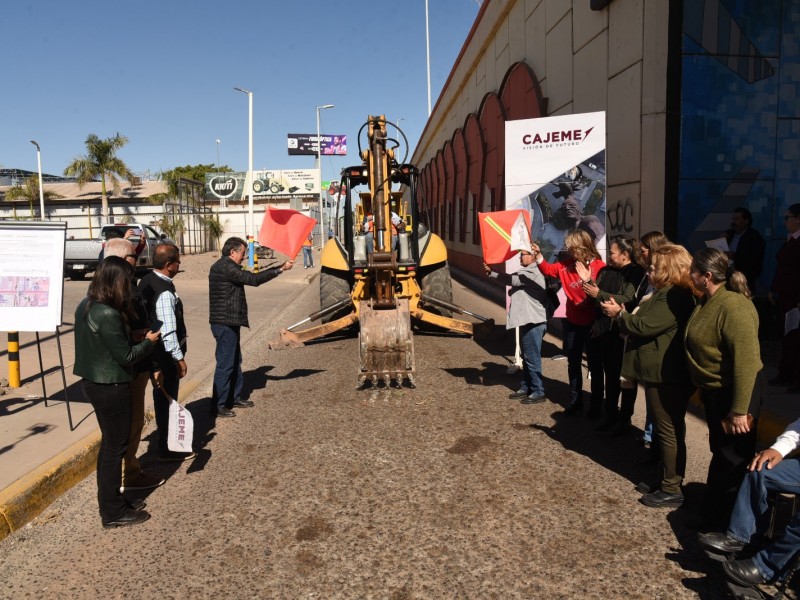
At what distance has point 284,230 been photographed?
6.77m

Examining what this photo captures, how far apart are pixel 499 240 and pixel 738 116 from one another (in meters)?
3.92

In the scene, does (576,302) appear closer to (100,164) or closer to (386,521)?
(386,521)

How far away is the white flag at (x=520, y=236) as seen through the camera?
655 cm

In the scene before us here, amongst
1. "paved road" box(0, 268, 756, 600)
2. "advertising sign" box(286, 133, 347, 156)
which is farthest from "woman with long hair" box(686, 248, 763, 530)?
Result: "advertising sign" box(286, 133, 347, 156)

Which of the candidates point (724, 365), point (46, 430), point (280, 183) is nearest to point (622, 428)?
point (724, 365)

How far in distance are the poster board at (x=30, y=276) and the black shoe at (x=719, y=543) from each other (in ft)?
19.0

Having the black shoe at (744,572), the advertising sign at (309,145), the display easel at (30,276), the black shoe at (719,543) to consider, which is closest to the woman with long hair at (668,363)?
the black shoe at (719,543)

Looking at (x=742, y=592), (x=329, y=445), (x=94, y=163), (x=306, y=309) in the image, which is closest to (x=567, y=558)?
(x=742, y=592)

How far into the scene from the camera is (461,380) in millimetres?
7422

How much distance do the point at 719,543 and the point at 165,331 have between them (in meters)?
4.02

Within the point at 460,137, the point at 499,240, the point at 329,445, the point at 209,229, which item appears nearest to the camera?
the point at 329,445

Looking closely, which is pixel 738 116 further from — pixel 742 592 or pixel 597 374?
pixel 742 592

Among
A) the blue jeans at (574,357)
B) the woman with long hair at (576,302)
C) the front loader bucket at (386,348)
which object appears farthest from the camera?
the front loader bucket at (386,348)

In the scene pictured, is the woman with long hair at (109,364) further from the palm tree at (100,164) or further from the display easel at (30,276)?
the palm tree at (100,164)
